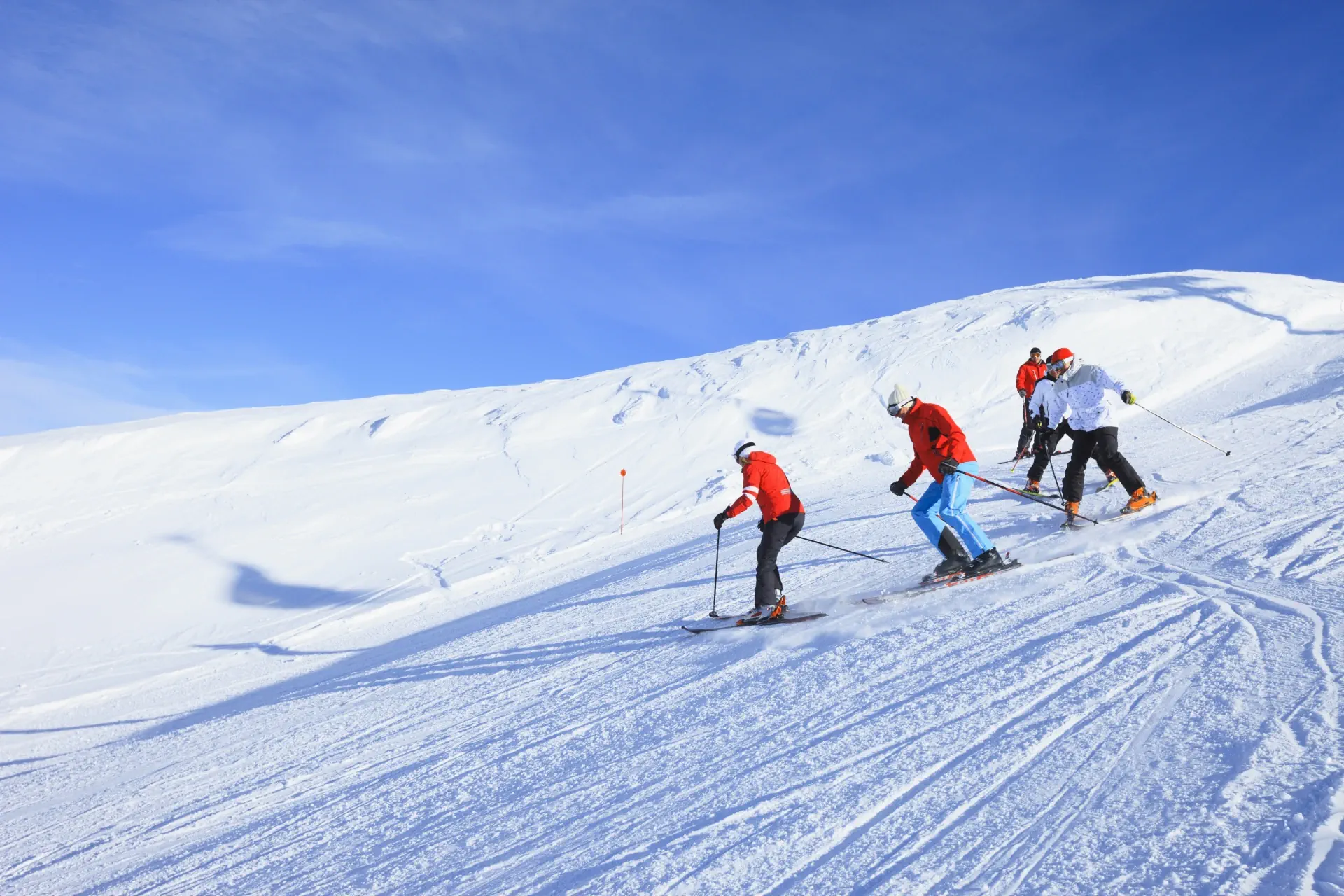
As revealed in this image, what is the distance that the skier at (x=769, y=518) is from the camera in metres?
7.38

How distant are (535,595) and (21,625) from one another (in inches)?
380

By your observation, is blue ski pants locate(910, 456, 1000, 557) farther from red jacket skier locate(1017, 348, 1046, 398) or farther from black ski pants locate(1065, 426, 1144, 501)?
red jacket skier locate(1017, 348, 1046, 398)

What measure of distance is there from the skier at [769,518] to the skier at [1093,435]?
3.11 meters

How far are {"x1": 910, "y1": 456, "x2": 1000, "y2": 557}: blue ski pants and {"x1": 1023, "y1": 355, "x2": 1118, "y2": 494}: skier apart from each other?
231 centimetres

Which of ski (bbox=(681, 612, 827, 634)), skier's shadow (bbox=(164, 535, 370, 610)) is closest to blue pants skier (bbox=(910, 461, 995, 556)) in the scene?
ski (bbox=(681, 612, 827, 634))

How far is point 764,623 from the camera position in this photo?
7309 millimetres

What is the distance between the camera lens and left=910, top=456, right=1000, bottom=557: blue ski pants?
721 centimetres

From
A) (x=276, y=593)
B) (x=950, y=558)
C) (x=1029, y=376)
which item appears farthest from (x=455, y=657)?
(x=1029, y=376)

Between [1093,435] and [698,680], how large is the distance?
5184 mm

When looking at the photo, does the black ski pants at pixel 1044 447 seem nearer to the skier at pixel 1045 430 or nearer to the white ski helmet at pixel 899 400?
the skier at pixel 1045 430

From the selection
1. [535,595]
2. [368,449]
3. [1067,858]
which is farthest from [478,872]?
[368,449]

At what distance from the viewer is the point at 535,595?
39.3 feet

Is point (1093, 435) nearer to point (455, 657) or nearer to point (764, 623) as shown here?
point (764, 623)

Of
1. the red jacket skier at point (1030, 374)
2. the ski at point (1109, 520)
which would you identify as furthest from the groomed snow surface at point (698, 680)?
the red jacket skier at point (1030, 374)
